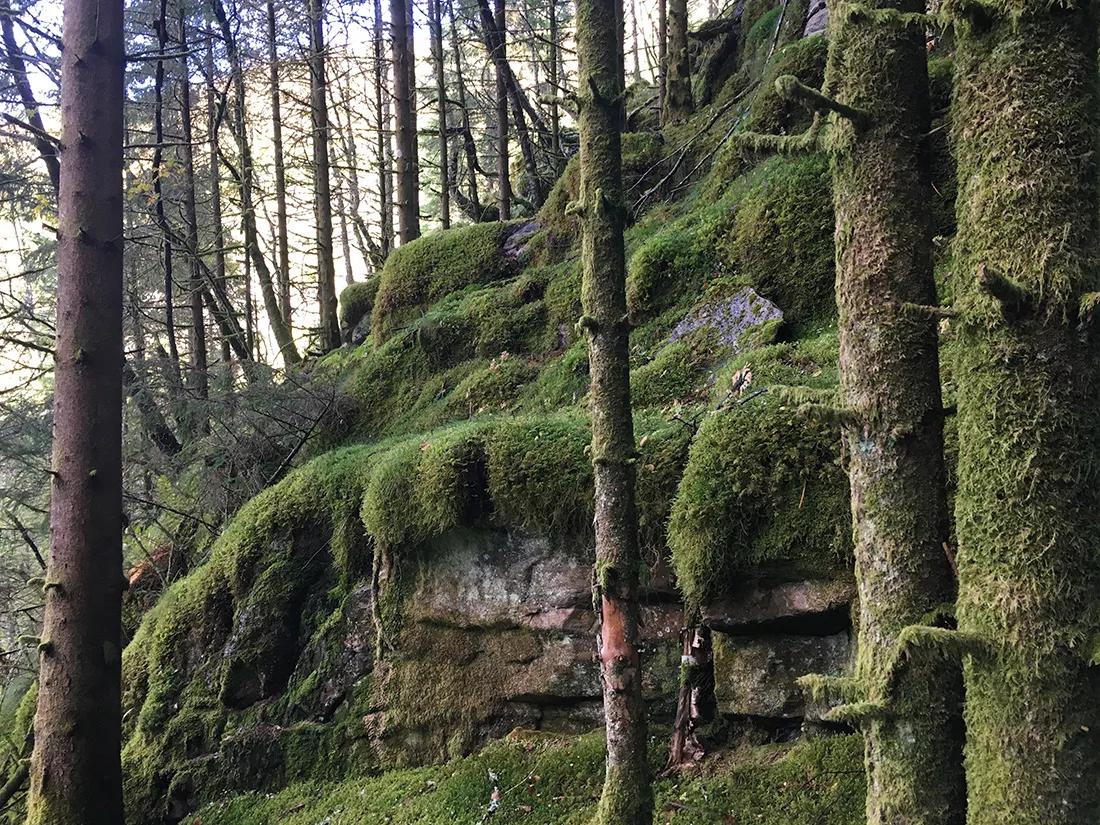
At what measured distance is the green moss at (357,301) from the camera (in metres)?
13.3

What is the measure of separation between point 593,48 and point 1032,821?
3.95 metres

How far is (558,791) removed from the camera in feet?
15.4

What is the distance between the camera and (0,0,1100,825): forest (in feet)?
7.91

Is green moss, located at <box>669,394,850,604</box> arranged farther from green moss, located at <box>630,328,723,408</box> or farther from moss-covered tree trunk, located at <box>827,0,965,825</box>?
green moss, located at <box>630,328,723,408</box>

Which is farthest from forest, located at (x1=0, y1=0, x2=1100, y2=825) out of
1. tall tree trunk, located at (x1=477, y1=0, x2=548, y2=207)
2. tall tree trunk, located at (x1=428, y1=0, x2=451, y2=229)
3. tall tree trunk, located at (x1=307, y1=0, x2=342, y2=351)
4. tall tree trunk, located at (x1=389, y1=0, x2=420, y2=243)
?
tall tree trunk, located at (x1=428, y1=0, x2=451, y2=229)

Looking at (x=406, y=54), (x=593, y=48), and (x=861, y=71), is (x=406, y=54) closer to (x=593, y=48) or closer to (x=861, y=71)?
(x=593, y=48)

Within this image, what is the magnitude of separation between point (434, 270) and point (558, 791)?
27.5 ft

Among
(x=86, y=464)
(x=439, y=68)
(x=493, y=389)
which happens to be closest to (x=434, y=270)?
(x=493, y=389)

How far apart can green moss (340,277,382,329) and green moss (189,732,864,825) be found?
352 inches

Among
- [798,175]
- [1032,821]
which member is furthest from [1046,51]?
[798,175]

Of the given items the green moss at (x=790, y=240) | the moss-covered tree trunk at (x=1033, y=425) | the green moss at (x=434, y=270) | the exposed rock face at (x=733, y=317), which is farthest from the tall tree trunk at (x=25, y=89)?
the moss-covered tree trunk at (x=1033, y=425)

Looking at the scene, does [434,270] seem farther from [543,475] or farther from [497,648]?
[497,648]

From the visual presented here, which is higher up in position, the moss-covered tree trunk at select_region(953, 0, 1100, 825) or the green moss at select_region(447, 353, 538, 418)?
the green moss at select_region(447, 353, 538, 418)

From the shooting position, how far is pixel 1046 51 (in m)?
2.41
